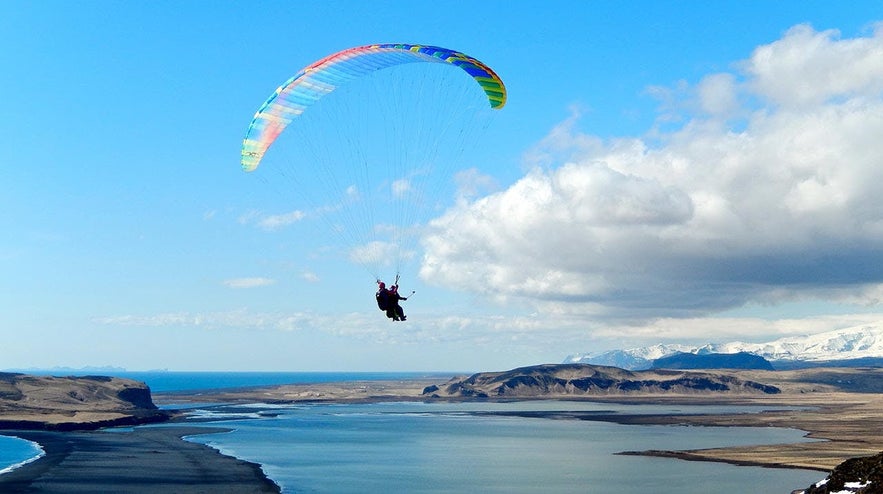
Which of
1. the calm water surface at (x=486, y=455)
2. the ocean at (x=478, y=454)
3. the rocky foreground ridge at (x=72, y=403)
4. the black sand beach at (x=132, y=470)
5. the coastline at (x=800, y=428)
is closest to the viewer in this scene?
the black sand beach at (x=132, y=470)

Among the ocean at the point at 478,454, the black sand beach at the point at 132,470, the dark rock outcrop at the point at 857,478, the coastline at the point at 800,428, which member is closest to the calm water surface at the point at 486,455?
the ocean at the point at 478,454

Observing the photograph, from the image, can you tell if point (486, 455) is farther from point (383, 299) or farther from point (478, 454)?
point (383, 299)

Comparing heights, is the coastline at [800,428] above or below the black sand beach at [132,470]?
above

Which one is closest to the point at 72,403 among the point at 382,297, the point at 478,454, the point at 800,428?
the point at 478,454

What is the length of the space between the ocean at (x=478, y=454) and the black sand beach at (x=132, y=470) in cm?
292

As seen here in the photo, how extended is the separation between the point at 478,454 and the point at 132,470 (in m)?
33.3

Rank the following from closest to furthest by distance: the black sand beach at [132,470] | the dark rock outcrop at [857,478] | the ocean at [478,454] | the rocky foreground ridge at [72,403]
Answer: the dark rock outcrop at [857,478], the black sand beach at [132,470], the ocean at [478,454], the rocky foreground ridge at [72,403]

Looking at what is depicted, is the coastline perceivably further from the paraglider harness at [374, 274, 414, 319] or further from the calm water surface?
the paraglider harness at [374, 274, 414, 319]

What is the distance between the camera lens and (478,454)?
90188 mm

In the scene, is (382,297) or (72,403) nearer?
(382,297)

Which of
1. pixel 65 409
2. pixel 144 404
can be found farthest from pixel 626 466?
pixel 144 404

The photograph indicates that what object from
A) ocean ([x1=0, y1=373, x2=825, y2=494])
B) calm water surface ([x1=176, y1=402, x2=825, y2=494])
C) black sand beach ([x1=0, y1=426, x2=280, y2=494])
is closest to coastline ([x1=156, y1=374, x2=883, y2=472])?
ocean ([x1=0, y1=373, x2=825, y2=494])

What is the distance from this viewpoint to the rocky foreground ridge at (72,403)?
119250 mm

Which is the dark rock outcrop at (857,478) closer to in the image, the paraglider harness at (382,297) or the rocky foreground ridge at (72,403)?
the paraglider harness at (382,297)
